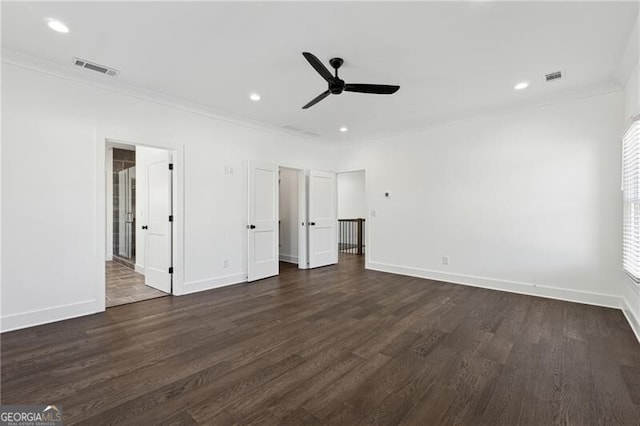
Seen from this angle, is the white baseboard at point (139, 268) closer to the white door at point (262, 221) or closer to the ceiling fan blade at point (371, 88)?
the white door at point (262, 221)

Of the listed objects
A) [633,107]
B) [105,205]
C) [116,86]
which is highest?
[116,86]

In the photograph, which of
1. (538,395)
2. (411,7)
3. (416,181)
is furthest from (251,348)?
(416,181)

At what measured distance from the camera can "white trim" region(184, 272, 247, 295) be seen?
14.4ft

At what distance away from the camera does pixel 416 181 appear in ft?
18.1

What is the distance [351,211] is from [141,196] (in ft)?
23.1

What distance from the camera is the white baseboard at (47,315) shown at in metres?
3.00

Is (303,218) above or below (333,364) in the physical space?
above

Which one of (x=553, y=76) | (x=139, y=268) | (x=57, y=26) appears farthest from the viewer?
(x=139, y=268)

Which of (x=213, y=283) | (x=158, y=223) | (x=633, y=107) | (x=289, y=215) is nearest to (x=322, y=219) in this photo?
(x=289, y=215)

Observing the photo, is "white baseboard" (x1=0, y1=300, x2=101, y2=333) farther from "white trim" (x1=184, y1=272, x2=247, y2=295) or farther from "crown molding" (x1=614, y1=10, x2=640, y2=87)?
"crown molding" (x1=614, y1=10, x2=640, y2=87)

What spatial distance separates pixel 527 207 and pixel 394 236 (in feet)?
7.37

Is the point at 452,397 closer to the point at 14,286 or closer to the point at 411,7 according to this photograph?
the point at 411,7

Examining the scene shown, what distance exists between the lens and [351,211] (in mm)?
10781

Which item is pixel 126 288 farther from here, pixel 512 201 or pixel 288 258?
pixel 512 201
